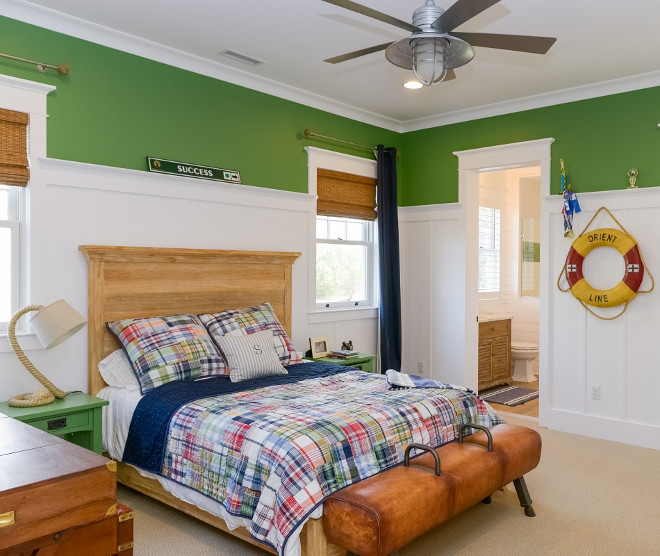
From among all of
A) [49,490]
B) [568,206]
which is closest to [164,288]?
[49,490]

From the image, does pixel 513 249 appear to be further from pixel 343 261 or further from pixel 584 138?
pixel 343 261

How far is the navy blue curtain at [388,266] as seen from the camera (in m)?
5.50

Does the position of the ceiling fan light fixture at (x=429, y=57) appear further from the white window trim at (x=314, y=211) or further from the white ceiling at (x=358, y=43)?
the white window trim at (x=314, y=211)

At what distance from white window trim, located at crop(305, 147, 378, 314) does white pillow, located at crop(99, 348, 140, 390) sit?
1.76m

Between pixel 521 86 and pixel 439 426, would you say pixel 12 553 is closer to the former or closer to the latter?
pixel 439 426

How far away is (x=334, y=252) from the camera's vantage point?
538 centimetres

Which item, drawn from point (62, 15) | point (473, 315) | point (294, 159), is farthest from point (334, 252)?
point (62, 15)

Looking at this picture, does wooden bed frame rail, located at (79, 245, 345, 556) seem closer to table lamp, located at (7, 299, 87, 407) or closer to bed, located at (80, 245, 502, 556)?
bed, located at (80, 245, 502, 556)

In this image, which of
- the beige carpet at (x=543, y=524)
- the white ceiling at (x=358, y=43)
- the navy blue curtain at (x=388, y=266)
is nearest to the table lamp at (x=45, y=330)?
the beige carpet at (x=543, y=524)

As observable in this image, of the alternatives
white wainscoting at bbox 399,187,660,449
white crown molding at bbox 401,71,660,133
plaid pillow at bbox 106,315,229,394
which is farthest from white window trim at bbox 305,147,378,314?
plaid pillow at bbox 106,315,229,394

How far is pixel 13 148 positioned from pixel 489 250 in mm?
5295

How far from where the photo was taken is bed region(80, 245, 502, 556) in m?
3.55

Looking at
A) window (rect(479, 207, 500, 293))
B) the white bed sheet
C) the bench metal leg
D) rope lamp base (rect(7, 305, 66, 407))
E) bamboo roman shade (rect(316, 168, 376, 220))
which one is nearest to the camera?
the white bed sheet

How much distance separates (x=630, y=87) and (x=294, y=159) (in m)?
2.61
